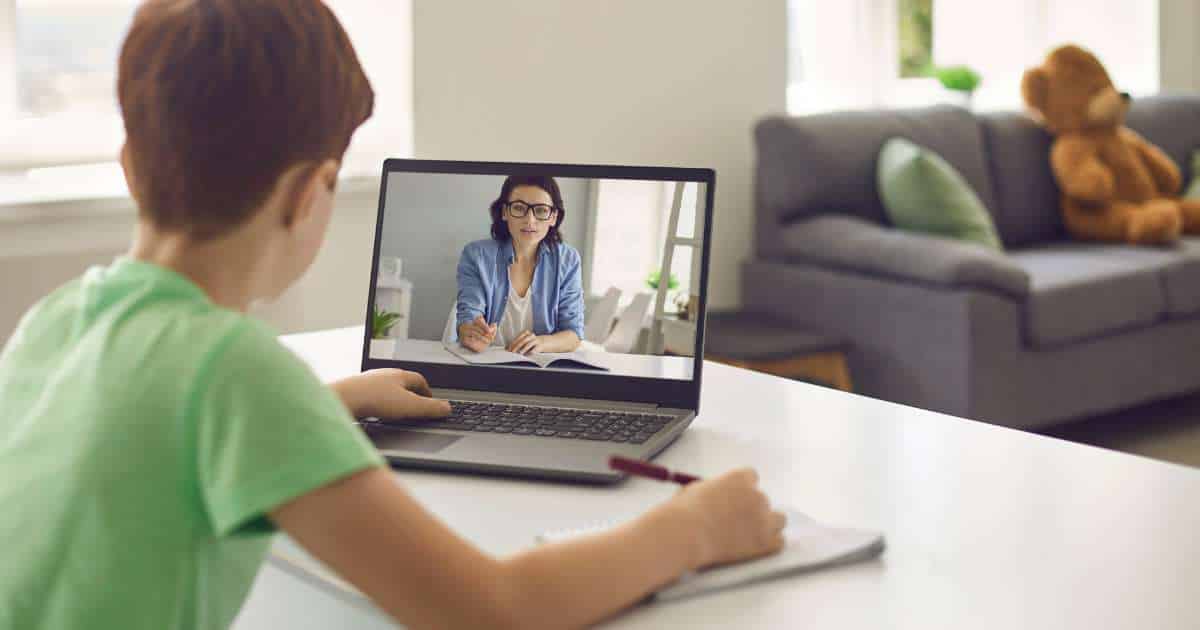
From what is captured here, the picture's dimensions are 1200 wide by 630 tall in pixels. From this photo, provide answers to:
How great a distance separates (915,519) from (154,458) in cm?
54

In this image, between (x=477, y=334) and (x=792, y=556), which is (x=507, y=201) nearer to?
(x=477, y=334)

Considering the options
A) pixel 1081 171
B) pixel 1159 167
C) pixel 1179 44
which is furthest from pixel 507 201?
pixel 1179 44

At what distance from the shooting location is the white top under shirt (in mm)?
1306

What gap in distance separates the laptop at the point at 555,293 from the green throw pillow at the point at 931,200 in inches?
105

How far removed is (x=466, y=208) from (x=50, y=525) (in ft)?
2.17

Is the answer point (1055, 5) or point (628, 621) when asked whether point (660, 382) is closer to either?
point (628, 621)

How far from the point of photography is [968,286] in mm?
3430

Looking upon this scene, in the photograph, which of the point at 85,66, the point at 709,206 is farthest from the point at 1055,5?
the point at 709,206

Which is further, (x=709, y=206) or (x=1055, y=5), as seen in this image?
(x=1055, y=5)

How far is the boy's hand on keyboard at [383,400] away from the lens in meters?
1.24

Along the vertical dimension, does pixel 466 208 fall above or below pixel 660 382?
above

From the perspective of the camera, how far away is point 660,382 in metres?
1.30

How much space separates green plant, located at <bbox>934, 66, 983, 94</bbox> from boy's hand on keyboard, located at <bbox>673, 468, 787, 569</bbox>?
13.2 ft

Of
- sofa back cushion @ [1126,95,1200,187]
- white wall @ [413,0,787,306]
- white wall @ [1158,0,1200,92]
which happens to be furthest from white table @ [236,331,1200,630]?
white wall @ [1158,0,1200,92]
